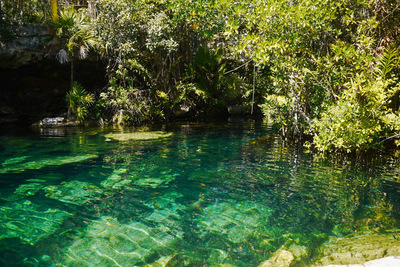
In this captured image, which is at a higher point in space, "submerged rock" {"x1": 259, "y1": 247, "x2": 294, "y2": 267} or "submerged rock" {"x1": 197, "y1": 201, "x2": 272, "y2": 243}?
"submerged rock" {"x1": 197, "y1": 201, "x2": 272, "y2": 243}

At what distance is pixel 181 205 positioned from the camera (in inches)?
196

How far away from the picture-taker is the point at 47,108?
58.7 ft

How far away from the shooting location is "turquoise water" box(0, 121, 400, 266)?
12.0 feet

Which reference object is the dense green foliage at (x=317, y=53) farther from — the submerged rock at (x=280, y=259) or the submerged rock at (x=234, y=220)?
the submerged rock at (x=280, y=259)

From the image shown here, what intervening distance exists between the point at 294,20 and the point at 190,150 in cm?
449

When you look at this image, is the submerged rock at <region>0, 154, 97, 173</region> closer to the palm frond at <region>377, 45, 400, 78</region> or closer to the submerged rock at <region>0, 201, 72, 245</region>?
the submerged rock at <region>0, 201, 72, 245</region>

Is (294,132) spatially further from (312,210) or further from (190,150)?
(312,210)

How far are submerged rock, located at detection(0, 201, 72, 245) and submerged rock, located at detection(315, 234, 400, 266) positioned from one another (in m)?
3.35

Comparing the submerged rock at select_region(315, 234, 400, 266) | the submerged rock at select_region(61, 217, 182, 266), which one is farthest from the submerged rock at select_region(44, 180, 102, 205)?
the submerged rock at select_region(315, 234, 400, 266)

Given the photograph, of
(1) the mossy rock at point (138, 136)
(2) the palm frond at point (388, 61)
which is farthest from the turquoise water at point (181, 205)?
(1) the mossy rock at point (138, 136)

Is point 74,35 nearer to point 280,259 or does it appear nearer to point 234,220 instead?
point 234,220

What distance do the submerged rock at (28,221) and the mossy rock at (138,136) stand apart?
20.6 feet

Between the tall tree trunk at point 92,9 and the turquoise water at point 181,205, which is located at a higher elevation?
the tall tree trunk at point 92,9

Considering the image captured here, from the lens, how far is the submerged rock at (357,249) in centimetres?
340
